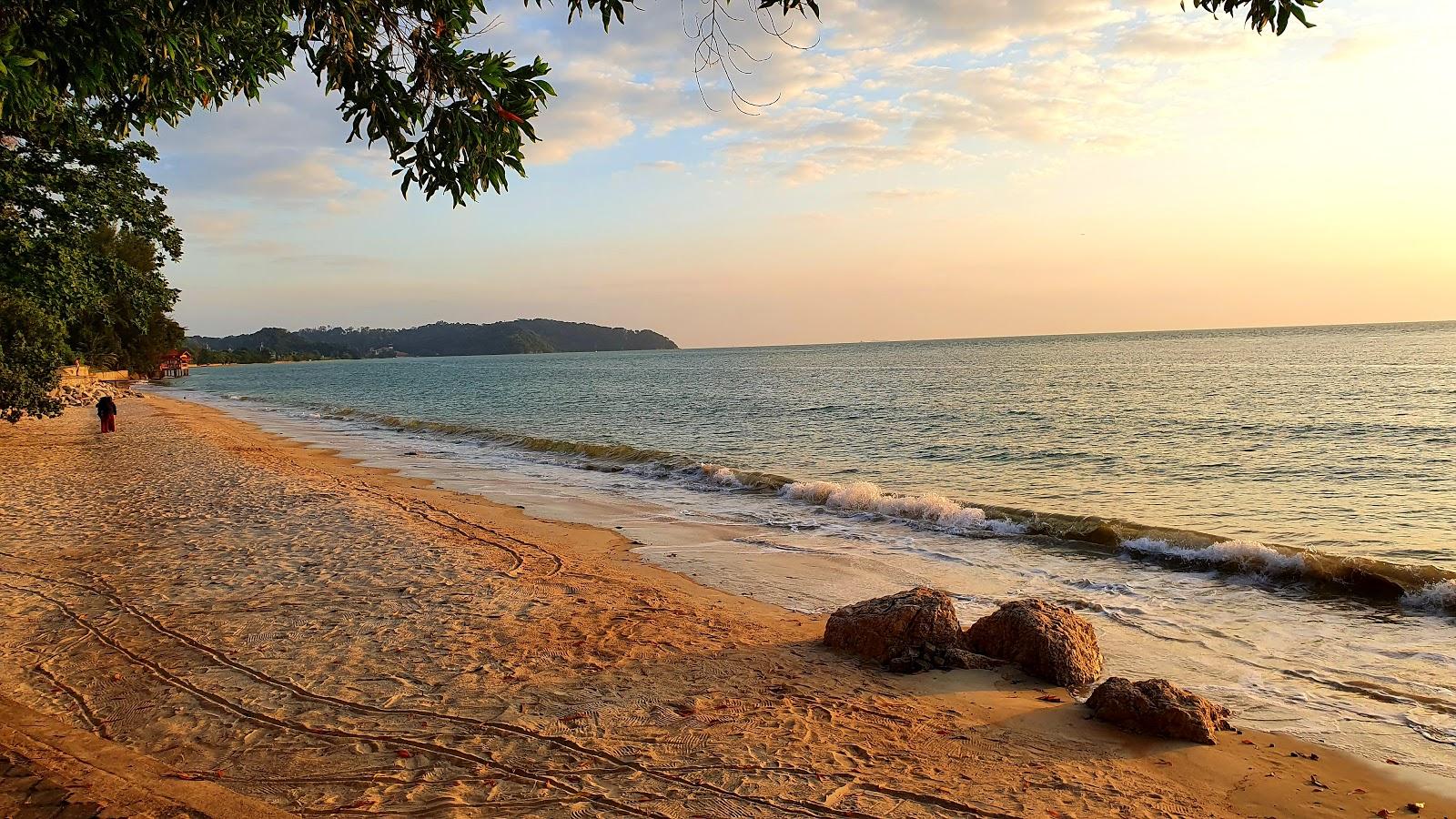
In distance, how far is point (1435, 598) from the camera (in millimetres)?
9344

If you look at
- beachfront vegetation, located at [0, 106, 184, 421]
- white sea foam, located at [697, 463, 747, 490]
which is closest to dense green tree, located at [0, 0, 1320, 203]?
beachfront vegetation, located at [0, 106, 184, 421]

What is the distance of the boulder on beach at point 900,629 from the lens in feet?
23.5

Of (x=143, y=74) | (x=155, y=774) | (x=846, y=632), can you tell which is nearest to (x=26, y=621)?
(x=155, y=774)

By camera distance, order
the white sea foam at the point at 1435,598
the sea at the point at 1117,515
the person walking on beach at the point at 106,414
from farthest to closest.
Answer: the person walking on beach at the point at 106,414, the white sea foam at the point at 1435,598, the sea at the point at 1117,515

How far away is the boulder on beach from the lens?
282 inches

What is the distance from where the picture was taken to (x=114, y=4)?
14.2 feet

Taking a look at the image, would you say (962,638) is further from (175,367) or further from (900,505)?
(175,367)

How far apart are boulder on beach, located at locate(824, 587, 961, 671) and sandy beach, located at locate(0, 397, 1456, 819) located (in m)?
0.31

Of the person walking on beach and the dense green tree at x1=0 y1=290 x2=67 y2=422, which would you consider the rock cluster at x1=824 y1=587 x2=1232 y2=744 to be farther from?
the person walking on beach

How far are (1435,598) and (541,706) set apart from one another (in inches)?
403

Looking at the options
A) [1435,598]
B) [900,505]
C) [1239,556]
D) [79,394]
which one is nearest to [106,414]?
[79,394]

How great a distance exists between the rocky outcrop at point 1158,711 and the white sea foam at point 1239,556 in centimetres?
566

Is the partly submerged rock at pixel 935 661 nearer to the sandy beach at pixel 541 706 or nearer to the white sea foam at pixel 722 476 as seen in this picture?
the sandy beach at pixel 541 706

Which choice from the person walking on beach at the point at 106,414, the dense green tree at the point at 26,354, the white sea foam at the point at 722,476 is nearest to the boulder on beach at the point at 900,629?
the white sea foam at the point at 722,476
